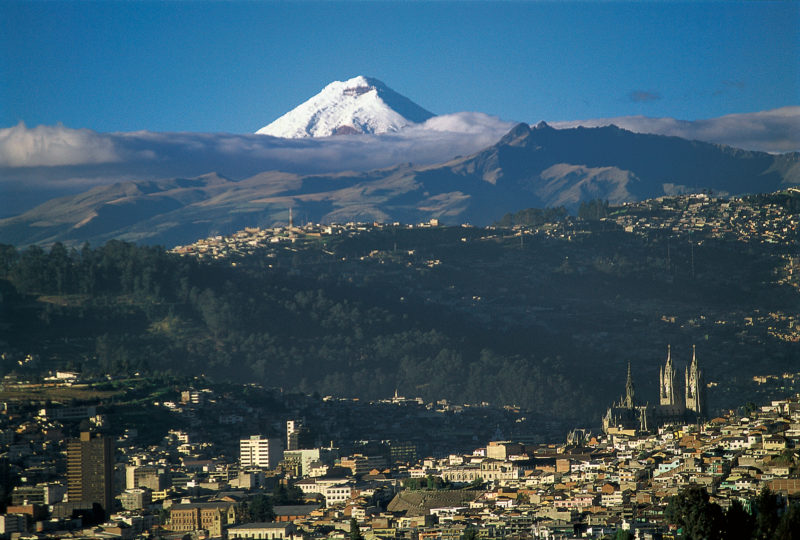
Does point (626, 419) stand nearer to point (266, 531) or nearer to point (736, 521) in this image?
point (266, 531)

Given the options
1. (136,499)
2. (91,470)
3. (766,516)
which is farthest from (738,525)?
(91,470)

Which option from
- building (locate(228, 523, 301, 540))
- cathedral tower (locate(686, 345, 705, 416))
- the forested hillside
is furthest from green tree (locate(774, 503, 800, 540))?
the forested hillside

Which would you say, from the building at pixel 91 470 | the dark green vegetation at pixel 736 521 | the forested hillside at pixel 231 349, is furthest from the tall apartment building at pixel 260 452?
the dark green vegetation at pixel 736 521

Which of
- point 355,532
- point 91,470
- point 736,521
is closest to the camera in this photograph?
point 736,521

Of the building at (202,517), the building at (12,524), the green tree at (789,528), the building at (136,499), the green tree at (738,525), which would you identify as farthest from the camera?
the building at (136,499)

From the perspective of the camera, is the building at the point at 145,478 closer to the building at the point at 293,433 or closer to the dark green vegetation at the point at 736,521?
the building at the point at 293,433

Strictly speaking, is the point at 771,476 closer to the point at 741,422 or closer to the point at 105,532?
the point at 741,422

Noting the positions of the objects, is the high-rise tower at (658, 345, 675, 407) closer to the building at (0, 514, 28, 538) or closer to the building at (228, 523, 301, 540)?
the building at (228, 523, 301, 540)
